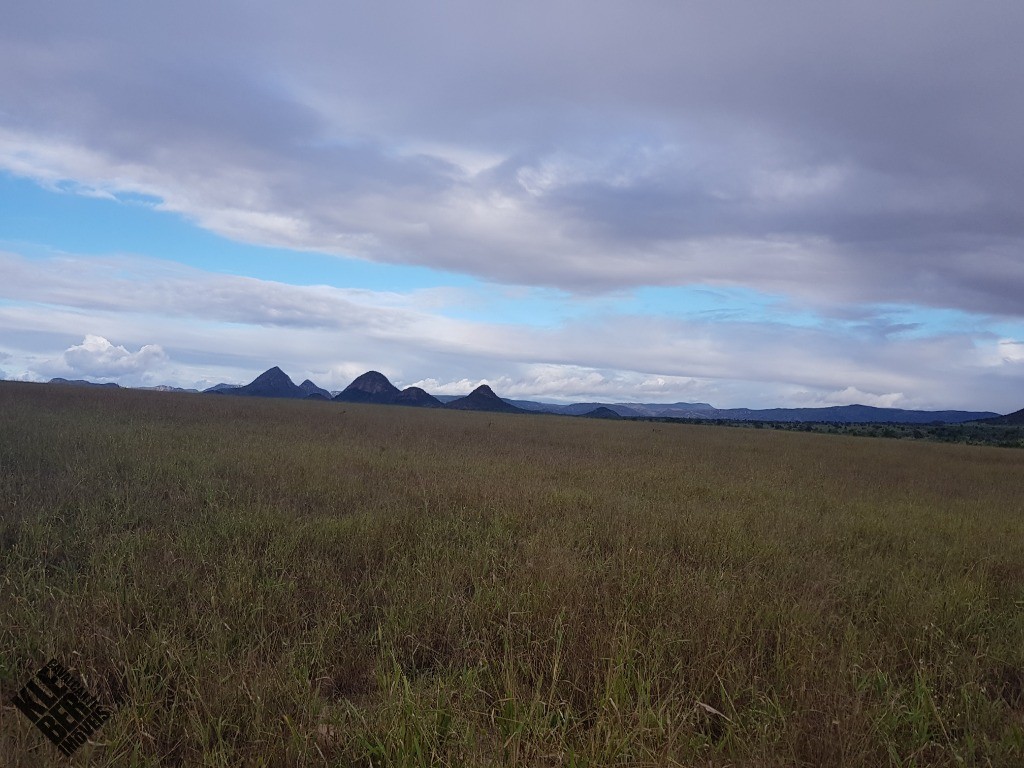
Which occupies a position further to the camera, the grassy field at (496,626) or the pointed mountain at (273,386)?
the pointed mountain at (273,386)

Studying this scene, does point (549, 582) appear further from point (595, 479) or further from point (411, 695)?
point (595, 479)

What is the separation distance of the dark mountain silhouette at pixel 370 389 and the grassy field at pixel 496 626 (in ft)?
480

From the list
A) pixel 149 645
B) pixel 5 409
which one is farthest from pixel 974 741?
pixel 5 409

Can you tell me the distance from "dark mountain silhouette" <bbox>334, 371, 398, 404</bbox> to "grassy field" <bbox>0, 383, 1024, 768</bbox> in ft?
480

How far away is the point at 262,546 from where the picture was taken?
601 centimetres

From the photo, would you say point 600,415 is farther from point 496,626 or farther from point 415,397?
point 496,626

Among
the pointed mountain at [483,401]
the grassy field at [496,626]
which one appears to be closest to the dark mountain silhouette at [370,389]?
the pointed mountain at [483,401]

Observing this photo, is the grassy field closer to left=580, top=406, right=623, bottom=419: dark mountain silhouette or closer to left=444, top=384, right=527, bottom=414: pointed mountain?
left=580, top=406, right=623, bottom=419: dark mountain silhouette

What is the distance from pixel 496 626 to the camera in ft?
14.1

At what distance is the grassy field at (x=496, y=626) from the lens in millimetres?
2988
